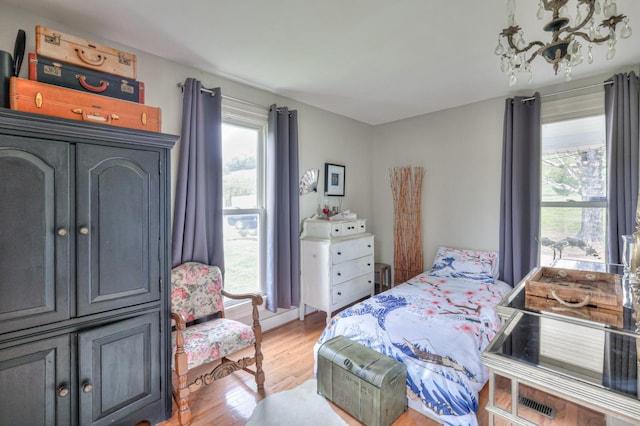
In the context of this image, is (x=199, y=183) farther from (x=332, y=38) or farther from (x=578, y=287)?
(x=578, y=287)

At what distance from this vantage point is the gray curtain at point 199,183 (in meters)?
2.43

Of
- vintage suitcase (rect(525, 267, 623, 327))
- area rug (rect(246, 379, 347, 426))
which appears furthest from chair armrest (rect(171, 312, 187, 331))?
vintage suitcase (rect(525, 267, 623, 327))

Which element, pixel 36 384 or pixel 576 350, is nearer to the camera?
pixel 576 350

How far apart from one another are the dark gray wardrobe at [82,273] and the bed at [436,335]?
1.28 meters

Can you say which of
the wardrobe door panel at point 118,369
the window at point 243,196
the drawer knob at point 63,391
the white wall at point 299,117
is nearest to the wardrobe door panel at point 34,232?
the wardrobe door panel at point 118,369

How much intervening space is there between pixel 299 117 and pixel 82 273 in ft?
8.55

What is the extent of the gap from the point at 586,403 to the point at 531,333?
0.97 feet

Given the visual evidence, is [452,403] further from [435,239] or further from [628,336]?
[435,239]

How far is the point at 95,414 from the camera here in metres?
1.58

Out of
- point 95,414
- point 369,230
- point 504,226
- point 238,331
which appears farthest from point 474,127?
point 95,414

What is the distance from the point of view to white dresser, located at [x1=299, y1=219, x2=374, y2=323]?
3.19m

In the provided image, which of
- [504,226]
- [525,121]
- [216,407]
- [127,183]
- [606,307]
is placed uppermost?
[525,121]

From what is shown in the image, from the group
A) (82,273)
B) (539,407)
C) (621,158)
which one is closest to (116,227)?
(82,273)

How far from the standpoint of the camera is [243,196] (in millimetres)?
3057
